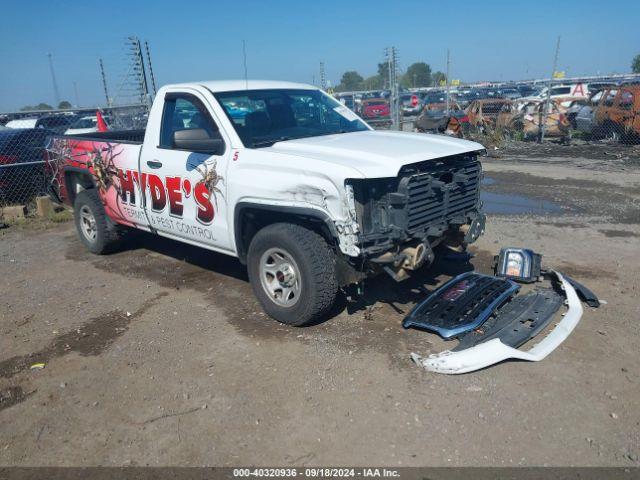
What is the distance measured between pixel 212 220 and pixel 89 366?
160 cm

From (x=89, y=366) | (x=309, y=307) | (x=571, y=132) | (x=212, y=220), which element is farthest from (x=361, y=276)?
(x=571, y=132)

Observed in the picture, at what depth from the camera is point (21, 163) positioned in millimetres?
9289

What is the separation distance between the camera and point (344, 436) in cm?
307

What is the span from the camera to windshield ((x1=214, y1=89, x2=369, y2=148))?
4.66 meters

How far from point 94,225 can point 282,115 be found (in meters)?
3.25

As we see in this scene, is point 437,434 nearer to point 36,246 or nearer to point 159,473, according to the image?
point 159,473

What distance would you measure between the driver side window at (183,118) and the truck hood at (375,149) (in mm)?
745

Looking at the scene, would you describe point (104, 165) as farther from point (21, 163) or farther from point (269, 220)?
point (21, 163)

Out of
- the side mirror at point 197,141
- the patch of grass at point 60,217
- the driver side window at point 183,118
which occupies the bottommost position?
the patch of grass at point 60,217

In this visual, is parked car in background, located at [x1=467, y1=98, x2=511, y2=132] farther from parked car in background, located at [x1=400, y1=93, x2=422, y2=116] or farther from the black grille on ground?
the black grille on ground

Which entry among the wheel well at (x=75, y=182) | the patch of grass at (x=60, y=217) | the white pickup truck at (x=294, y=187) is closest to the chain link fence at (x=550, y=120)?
the patch of grass at (x=60, y=217)

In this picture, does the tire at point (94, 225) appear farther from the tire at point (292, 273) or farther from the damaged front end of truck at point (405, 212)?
the damaged front end of truck at point (405, 212)

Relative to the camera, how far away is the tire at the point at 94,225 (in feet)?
21.4

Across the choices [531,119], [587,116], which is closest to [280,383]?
[531,119]
